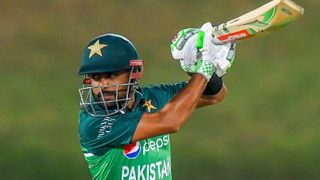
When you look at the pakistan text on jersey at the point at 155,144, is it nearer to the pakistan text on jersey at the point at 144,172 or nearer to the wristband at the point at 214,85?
the pakistan text on jersey at the point at 144,172

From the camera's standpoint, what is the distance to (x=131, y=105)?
14.6 ft

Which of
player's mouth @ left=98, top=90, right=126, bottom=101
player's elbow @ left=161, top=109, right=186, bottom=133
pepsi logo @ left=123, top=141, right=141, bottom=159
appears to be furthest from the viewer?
pepsi logo @ left=123, top=141, right=141, bottom=159

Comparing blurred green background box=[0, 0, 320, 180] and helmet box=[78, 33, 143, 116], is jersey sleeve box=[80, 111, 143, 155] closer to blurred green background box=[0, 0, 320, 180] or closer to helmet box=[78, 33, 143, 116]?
helmet box=[78, 33, 143, 116]

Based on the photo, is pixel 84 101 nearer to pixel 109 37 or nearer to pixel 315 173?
pixel 109 37

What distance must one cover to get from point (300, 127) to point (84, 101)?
13.3 feet

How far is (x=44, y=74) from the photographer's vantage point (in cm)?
864

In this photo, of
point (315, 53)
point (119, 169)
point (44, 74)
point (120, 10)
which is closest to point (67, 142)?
point (44, 74)

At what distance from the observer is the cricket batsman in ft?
13.3

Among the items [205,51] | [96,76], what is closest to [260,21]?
[205,51]

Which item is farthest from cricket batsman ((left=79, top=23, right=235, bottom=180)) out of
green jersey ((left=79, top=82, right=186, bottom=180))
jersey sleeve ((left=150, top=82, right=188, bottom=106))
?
jersey sleeve ((left=150, top=82, right=188, bottom=106))

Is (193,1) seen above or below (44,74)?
above

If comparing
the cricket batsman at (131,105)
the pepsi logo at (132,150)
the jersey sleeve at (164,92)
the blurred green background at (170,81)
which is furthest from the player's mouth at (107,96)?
the blurred green background at (170,81)

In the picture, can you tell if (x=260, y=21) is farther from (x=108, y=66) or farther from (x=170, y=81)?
(x=170, y=81)

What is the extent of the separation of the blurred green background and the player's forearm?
3269 mm
